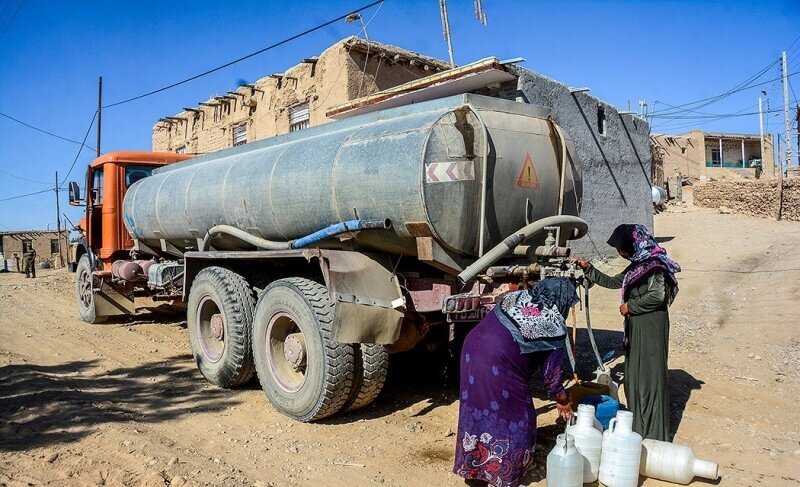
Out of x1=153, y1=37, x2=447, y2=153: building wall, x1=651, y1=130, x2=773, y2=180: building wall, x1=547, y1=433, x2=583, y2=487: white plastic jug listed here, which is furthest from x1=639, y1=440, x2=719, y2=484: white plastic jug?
x1=651, y1=130, x2=773, y2=180: building wall

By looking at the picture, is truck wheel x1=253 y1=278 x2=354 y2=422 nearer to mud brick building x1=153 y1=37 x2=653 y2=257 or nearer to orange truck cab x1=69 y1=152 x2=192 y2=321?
orange truck cab x1=69 y1=152 x2=192 y2=321

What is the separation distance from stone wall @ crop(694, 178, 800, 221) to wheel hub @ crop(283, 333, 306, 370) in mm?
17516

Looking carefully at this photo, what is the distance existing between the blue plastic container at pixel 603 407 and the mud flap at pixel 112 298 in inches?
304

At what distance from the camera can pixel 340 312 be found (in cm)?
409

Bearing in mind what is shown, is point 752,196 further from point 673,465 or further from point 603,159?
point 673,465

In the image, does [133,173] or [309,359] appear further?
[133,173]

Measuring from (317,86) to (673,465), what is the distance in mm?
10989

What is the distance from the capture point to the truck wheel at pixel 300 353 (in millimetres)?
4395

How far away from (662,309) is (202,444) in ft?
10.9

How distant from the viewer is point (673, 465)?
3549 millimetres

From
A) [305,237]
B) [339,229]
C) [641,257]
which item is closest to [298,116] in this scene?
[305,237]

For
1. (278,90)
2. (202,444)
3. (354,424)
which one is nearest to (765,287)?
(354,424)

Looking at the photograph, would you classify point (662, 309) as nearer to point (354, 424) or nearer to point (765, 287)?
point (354, 424)

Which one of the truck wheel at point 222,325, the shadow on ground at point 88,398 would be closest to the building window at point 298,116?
the shadow on ground at point 88,398
